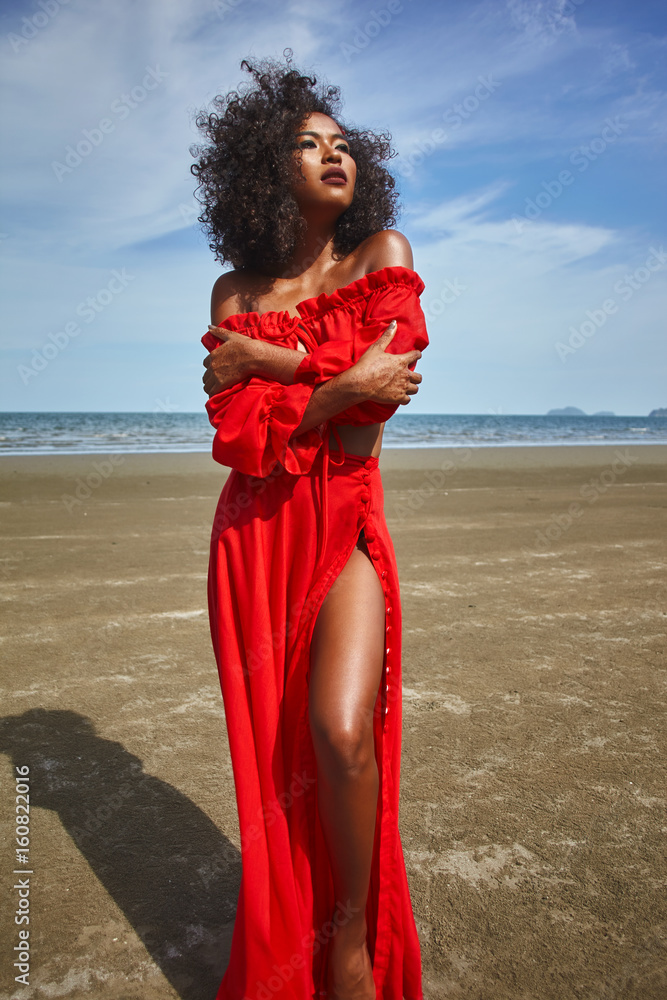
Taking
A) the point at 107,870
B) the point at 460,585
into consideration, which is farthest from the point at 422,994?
the point at 460,585

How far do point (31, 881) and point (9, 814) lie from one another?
0.48 meters

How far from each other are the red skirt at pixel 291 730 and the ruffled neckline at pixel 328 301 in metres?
0.46

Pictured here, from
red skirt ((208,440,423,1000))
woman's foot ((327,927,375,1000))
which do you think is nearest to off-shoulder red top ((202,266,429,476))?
red skirt ((208,440,423,1000))

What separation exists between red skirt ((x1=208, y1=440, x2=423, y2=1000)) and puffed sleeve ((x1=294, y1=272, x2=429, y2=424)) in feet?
0.48

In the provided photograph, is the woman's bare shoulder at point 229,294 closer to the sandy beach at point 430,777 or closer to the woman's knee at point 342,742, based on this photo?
the woman's knee at point 342,742

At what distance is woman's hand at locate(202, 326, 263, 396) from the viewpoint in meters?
2.10

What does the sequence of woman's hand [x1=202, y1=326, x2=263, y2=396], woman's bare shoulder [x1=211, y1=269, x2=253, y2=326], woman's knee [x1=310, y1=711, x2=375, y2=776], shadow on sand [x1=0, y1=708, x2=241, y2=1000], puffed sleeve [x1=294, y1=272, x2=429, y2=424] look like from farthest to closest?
1. woman's bare shoulder [x1=211, y1=269, x2=253, y2=326]
2. shadow on sand [x1=0, y1=708, x2=241, y2=1000]
3. woman's hand [x1=202, y1=326, x2=263, y2=396]
4. puffed sleeve [x1=294, y1=272, x2=429, y2=424]
5. woman's knee [x1=310, y1=711, x2=375, y2=776]

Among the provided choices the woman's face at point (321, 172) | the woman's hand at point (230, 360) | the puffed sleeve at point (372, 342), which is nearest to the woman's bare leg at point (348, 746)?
the puffed sleeve at point (372, 342)

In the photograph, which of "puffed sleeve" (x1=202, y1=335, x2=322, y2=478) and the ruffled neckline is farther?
the ruffled neckline

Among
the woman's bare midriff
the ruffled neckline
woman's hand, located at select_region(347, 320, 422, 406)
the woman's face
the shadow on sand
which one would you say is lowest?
the shadow on sand

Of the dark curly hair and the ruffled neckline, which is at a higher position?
the dark curly hair

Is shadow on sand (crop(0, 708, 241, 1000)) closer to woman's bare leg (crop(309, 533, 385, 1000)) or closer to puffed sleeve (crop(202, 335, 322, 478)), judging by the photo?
woman's bare leg (crop(309, 533, 385, 1000))

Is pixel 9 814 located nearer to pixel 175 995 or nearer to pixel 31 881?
pixel 31 881

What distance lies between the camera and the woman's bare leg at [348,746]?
1793 millimetres
